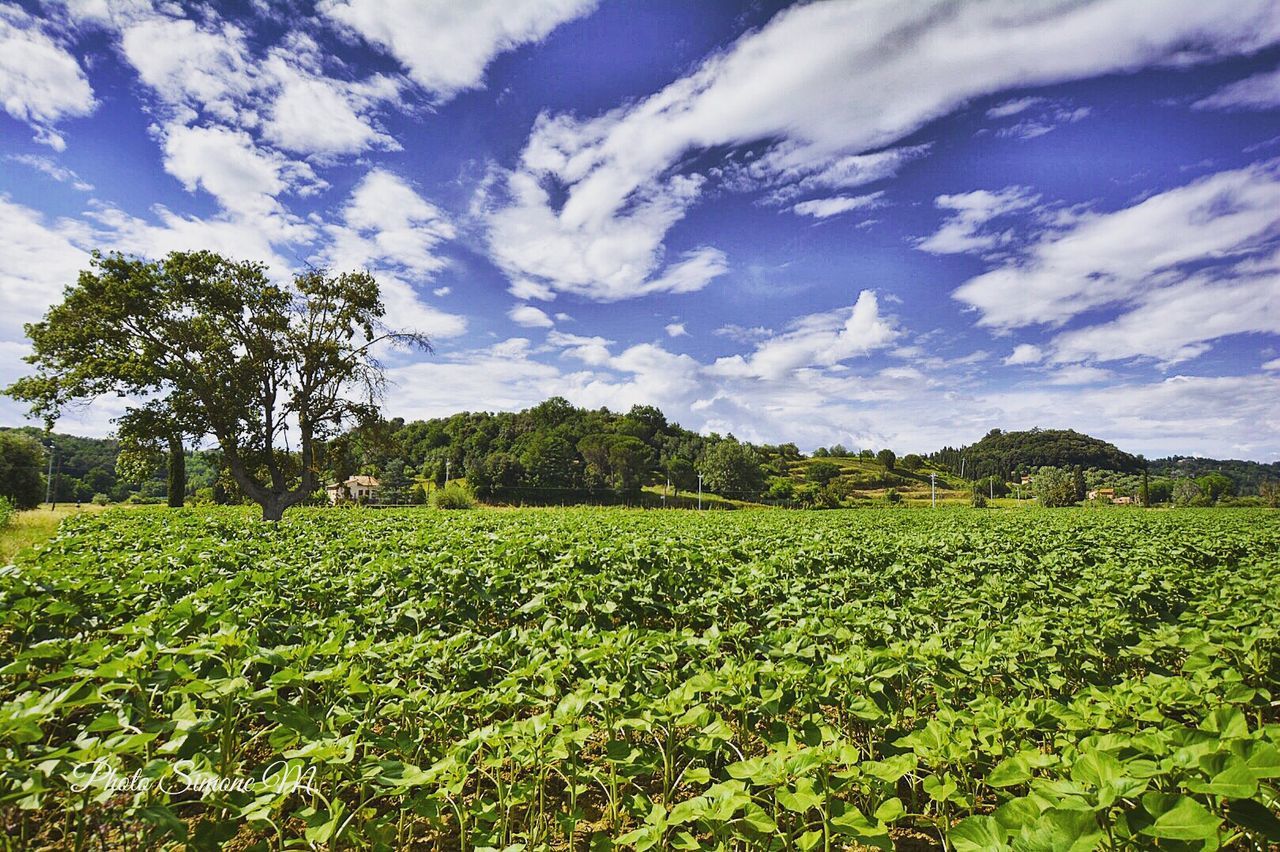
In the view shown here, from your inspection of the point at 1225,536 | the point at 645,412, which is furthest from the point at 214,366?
the point at 645,412

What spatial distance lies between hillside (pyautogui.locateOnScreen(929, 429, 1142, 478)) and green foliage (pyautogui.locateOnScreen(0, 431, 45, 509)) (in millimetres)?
169762

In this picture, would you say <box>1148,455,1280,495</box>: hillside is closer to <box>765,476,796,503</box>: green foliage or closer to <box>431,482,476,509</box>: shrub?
<box>765,476,796,503</box>: green foliage

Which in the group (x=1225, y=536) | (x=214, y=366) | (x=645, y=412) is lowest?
(x=1225, y=536)

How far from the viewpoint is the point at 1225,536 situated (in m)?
15.9

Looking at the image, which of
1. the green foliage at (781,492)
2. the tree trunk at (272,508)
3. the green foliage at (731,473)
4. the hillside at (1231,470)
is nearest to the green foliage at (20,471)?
the tree trunk at (272,508)

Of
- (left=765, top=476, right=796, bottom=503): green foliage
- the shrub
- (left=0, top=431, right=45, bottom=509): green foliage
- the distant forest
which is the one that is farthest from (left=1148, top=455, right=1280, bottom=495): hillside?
(left=0, top=431, right=45, bottom=509): green foliage

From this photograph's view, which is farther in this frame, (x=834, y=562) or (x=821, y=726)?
(x=834, y=562)

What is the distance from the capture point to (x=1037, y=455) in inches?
6437

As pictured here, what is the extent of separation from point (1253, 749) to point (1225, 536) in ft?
65.8

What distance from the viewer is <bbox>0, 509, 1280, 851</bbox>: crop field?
6.96 ft

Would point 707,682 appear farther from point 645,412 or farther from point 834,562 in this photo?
point 645,412

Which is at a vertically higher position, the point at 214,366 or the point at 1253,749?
the point at 214,366

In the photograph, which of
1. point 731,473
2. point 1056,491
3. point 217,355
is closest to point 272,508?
point 217,355

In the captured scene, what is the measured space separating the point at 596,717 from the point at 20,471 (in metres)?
62.7
